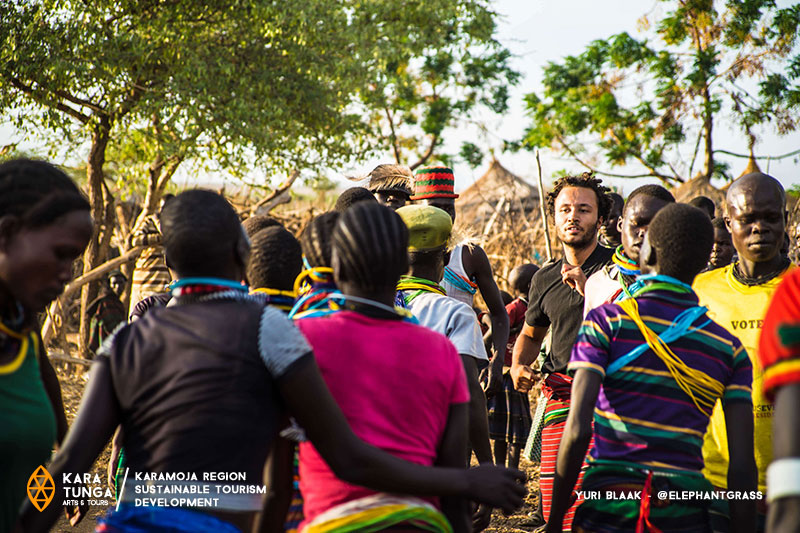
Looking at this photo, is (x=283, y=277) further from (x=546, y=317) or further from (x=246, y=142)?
(x=246, y=142)

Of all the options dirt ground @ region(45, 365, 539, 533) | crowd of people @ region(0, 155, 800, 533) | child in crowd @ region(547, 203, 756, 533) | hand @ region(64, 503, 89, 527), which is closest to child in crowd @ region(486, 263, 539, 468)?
dirt ground @ region(45, 365, 539, 533)

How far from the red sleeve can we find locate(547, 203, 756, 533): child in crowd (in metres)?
0.95

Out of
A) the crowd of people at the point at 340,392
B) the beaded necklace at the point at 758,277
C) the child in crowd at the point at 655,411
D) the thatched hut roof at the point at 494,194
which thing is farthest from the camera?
the thatched hut roof at the point at 494,194

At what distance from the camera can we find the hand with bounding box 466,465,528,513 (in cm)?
208

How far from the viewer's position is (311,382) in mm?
1965

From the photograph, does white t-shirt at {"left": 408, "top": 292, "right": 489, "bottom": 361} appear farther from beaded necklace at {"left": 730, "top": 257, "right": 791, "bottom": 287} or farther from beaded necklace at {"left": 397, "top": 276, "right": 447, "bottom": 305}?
beaded necklace at {"left": 730, "top": 257, "right": 791, "bottom": 287}

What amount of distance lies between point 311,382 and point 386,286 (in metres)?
0.39

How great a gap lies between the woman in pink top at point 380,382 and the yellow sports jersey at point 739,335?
4.52ft

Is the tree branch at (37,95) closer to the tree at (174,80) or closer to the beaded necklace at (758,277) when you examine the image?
the tree at (174,80)

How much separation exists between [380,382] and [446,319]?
54.1 inches

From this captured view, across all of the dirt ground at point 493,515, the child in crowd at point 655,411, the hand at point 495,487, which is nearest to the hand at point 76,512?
the hand at point 495,487

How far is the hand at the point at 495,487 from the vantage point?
2.08 meters

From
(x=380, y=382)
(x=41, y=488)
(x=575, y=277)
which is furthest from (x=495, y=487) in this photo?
(x=575, y=277)

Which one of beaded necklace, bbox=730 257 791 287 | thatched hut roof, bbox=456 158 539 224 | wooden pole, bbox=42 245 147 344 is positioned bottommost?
beaded necklace, bbox=730 257 791 287
